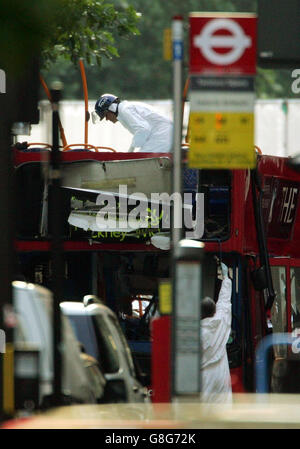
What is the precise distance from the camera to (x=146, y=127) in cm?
1080

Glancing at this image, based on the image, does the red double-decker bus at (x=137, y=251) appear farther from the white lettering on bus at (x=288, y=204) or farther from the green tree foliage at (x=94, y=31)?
the green tree foliage at (x=94, y=31)

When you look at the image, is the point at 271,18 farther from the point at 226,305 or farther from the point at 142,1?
the point at 142,1

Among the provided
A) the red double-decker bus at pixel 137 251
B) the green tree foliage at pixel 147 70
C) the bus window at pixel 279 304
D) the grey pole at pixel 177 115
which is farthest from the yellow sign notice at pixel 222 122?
the green tree foliage at pixel 147 70

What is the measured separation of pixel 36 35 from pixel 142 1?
36.1m

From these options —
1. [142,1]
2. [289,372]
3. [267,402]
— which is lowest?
[289,372]

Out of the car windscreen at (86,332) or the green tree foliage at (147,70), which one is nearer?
the car windscreen at (86,332)

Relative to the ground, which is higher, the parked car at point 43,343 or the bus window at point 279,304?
the parked car at point 43,343

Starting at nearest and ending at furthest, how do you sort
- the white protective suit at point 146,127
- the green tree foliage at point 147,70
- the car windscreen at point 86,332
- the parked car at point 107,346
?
1. the car windscreen at point 86,332
2. the parked car at point 107,346
3. the white protective suit at point 146,127
4. the green tree foliage at point 147,70

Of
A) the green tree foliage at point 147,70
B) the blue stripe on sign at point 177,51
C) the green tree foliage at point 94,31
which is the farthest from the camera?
the green tree foliage at point 147,70

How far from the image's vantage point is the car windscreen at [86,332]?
5637mm

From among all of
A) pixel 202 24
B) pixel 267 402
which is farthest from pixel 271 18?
pixel 267 402

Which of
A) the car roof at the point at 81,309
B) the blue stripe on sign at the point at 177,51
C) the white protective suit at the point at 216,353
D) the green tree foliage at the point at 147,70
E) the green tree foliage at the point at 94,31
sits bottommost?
the white protective suit at the point at 216,353

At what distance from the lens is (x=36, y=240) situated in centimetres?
1032

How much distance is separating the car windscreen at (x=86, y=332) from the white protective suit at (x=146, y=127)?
486 centimetres
